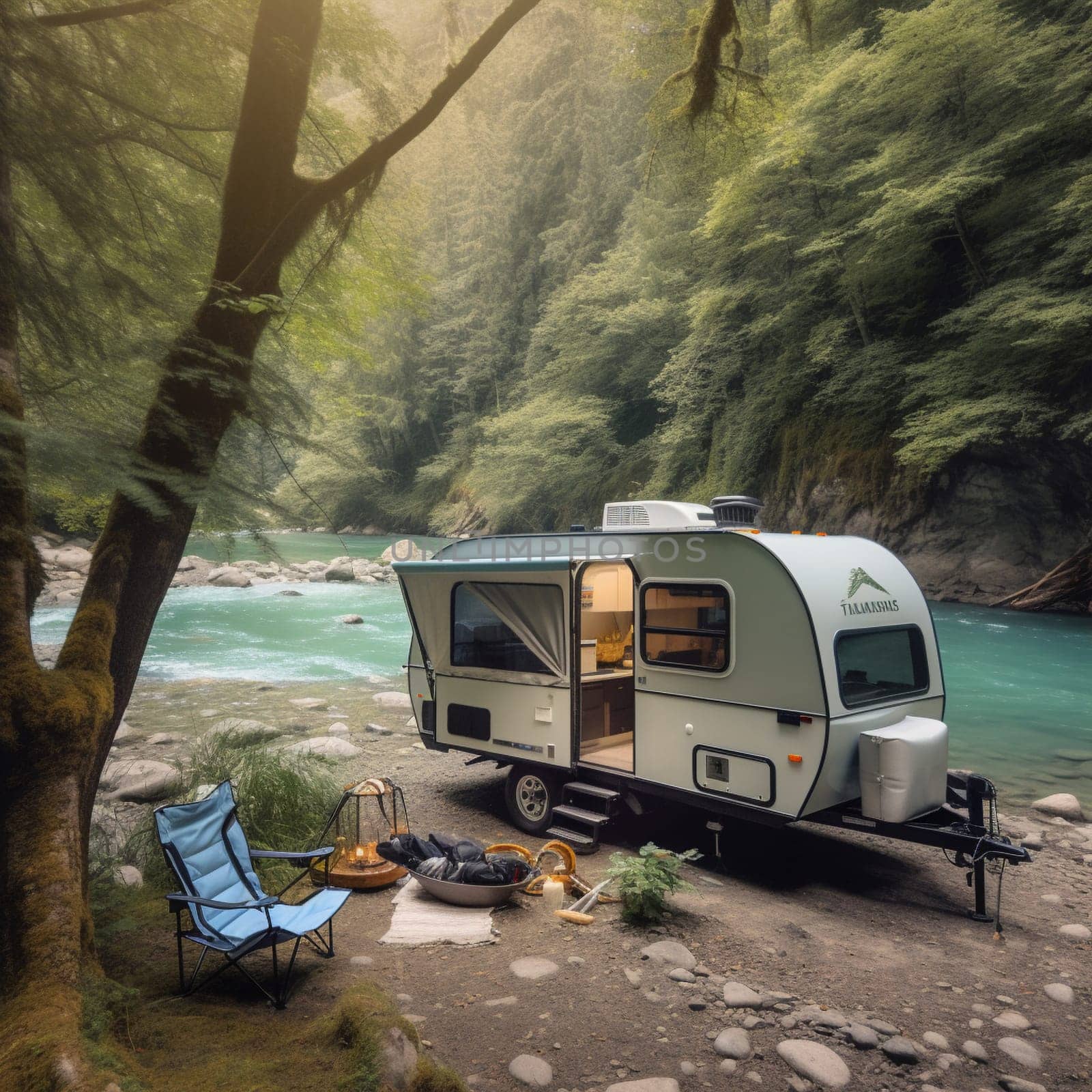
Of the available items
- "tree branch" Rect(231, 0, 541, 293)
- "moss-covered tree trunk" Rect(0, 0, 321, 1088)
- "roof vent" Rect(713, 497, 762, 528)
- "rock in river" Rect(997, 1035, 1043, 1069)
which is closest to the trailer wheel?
"roof vent" Rect(713, 497, 762, 528)

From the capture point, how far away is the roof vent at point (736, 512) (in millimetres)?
6742

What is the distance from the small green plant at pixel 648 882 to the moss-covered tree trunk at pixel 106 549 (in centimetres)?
316

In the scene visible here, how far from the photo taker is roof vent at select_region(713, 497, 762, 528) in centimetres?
674

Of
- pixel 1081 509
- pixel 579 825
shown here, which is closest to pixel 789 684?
pixel 579 825

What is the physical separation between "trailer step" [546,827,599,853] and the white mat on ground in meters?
1.24

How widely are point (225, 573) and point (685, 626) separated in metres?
25.0

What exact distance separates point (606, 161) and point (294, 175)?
4291cm

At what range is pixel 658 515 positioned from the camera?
7.14 metres

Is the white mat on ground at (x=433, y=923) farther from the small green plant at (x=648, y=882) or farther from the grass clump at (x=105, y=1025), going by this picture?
the grass clump at (x=105, y=1025)

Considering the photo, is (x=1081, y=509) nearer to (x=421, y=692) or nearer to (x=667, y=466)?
(x=667, y=466)

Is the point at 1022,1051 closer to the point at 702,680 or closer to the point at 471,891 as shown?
the point at 702,680

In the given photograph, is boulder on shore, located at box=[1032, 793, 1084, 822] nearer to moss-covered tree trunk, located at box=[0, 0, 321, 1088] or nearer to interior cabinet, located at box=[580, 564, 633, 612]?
interior cabinet, located at box=[580, 564, 633, 612]

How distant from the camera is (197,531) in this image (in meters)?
4.14

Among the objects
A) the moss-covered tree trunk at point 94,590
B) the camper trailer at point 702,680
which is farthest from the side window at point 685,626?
the moss-covered tree trunk at point 94,590
